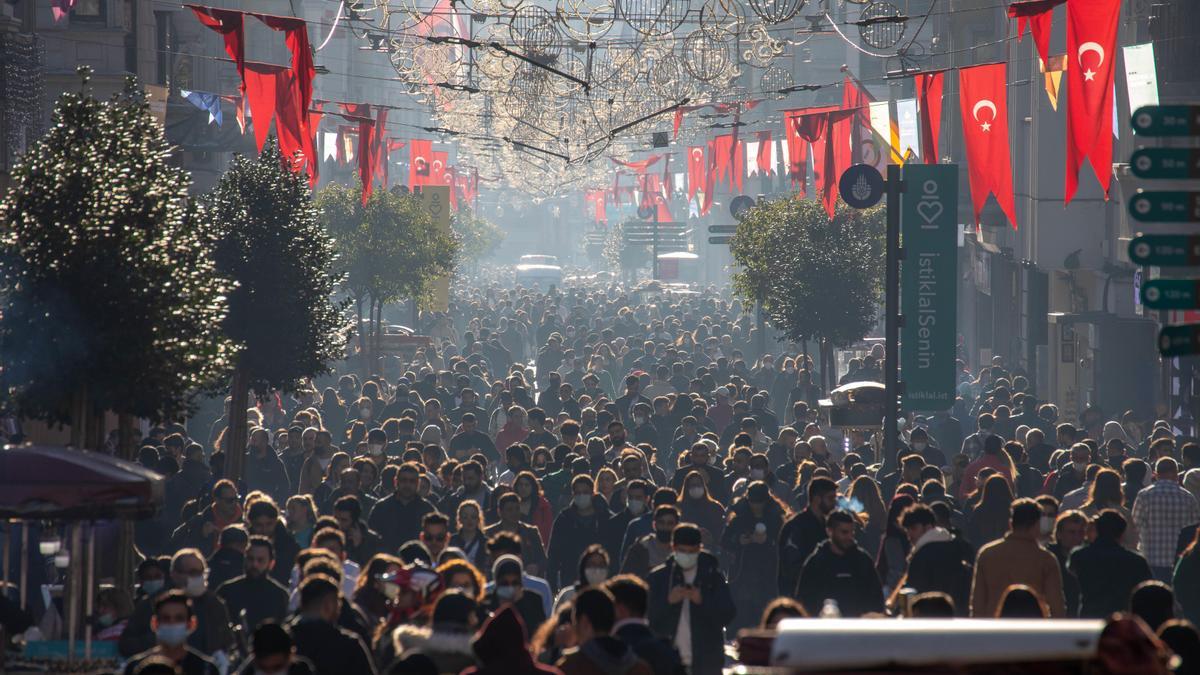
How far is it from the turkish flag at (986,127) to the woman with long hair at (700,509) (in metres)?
10.0

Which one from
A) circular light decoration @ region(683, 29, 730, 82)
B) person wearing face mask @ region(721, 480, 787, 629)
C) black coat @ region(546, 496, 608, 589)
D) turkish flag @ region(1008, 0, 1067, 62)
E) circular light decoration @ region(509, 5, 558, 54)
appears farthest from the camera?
circular light decoration @ region(683, 29, 730, 82)

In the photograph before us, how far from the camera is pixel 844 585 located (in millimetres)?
11195

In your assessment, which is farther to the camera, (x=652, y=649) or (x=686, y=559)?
(x=686, y=559)

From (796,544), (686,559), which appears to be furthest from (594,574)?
(796,544)

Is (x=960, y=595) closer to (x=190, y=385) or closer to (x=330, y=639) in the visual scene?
(x=330, y=639)

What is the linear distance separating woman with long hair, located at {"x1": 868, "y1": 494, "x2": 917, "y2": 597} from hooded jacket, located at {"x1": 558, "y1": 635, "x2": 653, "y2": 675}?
17.6ft

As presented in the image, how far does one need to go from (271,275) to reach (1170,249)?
36.9 feet

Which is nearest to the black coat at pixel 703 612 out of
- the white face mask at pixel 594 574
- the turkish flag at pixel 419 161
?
the white face mask at pixel 594 574

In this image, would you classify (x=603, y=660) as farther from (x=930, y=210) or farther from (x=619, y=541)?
(x=930, y=210)

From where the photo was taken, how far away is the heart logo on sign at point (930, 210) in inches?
858

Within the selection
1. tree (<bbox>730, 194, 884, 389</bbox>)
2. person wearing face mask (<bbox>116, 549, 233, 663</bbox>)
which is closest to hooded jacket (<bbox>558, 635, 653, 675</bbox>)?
person wearing face mask (<bbox>116, 549, 233, 663</bbox>)

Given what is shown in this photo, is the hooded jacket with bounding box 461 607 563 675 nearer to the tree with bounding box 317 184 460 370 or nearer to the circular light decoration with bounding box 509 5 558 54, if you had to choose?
the circular light decoration with bounding box 509 5 558 54

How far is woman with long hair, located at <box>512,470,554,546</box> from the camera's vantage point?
15320 millimetres

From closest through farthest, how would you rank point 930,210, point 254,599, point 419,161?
point 254,599 → point 930,210 → point 419,161
